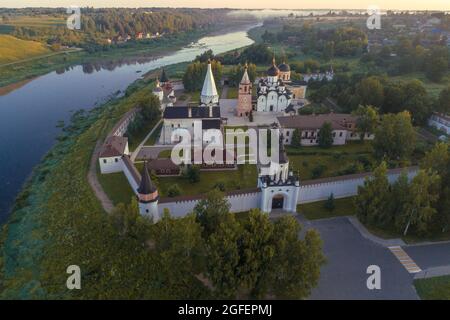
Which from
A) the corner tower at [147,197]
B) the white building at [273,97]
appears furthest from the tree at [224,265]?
the white building at [273,97]

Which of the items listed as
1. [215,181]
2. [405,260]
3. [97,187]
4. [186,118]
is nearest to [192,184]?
[215,181]

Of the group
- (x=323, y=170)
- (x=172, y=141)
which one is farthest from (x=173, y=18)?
(x=323, y=170)

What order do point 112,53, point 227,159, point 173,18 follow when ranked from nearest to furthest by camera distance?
point 227,159, point 112,53, point 173,18

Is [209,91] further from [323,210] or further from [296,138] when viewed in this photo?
[323,210]

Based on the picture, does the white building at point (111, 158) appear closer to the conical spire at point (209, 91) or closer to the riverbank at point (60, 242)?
the riverbank at point (60, 242)

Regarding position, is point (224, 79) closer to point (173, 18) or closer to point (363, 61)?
point (363, 61)

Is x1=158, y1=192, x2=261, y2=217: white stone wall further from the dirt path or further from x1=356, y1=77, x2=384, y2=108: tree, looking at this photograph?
x1=356, y1=77, x2=384, y2=108: tree
